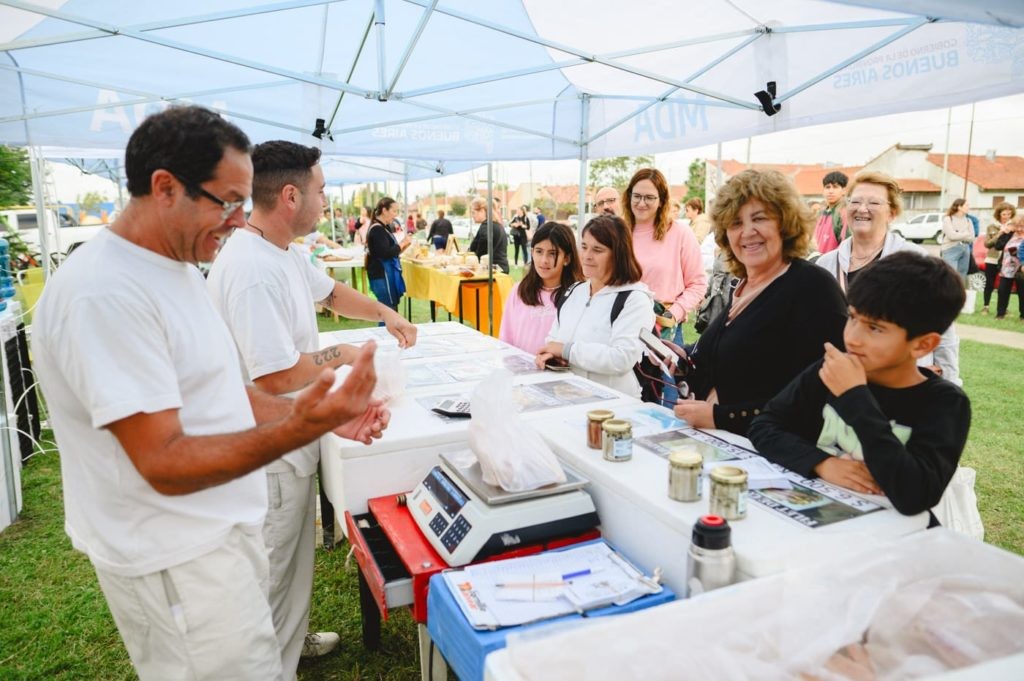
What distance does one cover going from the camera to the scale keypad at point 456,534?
139 centimetres

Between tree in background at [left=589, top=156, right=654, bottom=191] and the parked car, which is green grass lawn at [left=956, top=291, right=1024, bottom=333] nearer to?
the parked car

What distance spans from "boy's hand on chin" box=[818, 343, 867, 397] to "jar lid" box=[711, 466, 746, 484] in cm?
33

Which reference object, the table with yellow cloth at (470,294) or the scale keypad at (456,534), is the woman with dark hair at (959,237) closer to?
the table with yellow cloth at (470,294)

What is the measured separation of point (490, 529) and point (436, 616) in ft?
0.70

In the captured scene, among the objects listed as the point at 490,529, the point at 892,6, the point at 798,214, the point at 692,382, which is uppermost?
the point at 892,6

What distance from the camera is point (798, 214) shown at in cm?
201

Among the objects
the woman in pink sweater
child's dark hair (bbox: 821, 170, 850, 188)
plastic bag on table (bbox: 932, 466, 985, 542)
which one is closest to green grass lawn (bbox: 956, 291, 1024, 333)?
child's dark hair (bbox: 821, 170, 850, 188)

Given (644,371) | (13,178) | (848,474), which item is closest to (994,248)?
(644,371)

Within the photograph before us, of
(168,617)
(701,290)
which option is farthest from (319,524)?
(701,290)

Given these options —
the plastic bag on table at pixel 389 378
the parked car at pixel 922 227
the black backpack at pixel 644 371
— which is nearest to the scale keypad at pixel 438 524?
the plastic bag on table at pixel 389 378

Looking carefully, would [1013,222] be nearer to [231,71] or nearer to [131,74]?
[231,71]

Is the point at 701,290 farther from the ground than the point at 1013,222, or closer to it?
closer to it

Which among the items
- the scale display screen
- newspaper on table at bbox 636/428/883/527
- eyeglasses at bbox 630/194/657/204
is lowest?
the scale display screen

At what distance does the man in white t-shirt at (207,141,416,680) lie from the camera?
1905 mm
